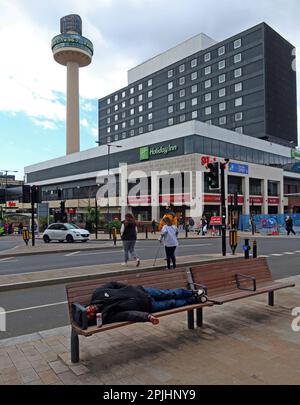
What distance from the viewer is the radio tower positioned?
269ft

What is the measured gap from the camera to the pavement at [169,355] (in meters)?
3.64

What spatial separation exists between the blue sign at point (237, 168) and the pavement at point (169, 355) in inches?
1950

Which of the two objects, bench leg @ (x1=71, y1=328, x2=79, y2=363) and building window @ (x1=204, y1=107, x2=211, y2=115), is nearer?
bench leg @ (x1=71, y1=328, x2=79, y2=363)

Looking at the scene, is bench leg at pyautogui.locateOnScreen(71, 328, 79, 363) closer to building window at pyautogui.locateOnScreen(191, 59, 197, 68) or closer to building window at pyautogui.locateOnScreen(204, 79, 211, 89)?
building window at pyautogui.locateOnScreen(204, 79, 211, 89)

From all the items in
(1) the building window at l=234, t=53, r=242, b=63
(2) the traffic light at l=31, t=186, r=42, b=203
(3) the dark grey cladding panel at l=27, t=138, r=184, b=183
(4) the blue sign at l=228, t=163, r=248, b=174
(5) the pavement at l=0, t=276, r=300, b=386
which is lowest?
(5) the pavement at l=0, t=276, r=300, b=386

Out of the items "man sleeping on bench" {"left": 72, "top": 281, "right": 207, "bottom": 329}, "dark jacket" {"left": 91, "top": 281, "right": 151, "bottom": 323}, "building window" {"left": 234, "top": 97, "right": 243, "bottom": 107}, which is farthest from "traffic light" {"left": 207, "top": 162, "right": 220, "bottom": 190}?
"building window" {"left": 234, "top": 97, "right": 243, "bottom": 107}

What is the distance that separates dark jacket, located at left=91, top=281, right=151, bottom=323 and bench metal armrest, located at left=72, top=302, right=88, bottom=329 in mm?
239

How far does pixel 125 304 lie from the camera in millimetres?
4230

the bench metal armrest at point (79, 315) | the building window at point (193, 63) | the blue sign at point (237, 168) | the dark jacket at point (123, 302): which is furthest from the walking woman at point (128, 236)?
the building window at point (193, 63)

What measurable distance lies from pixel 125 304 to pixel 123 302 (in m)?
0.03

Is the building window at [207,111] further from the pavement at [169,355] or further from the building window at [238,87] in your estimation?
the pavement at [169,355]
